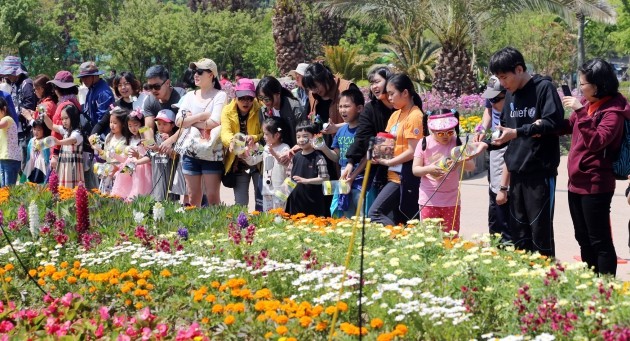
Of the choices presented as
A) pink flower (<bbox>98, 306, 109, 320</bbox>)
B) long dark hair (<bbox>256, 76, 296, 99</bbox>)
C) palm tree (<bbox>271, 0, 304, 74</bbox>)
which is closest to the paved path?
long dark hair (<bbox>256, 76, 296, 99</bbox>)

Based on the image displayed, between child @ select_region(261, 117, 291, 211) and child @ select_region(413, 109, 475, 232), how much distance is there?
1755 mm

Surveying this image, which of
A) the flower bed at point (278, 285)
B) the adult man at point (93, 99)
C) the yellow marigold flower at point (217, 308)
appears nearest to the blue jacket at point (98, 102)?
the adult man at point (93, 99)

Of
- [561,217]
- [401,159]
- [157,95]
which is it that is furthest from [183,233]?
[561,217]

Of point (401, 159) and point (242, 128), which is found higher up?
point (242, 128)

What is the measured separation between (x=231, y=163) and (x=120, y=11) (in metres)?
39.8

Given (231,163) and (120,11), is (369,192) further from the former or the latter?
(120,11)

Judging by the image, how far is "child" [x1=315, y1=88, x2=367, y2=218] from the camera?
7.83 metres

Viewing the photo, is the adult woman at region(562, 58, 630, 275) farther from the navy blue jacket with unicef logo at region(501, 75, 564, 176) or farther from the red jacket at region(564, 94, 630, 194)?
the navy blue jacket with unicef logo at region(501, 75, 564, 176)

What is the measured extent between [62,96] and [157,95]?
6.60ft

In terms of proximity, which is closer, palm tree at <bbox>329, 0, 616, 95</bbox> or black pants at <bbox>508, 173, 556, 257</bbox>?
black pants at <bbox>508, 173, 556, 257</bbox>

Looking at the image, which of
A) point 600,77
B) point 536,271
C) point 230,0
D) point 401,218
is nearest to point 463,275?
point 536,271

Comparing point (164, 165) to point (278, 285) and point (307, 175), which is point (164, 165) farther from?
point (278, 285)

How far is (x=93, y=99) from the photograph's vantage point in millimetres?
10805

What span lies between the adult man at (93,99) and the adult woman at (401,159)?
4393mm
